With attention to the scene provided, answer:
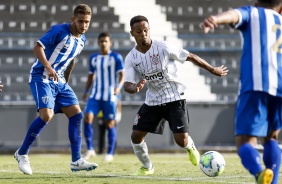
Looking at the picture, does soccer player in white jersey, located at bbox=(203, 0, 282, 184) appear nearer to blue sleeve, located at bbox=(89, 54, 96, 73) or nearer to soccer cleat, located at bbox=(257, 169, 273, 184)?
soccer cleat, located at bbox=(257, 169, 273, 184)

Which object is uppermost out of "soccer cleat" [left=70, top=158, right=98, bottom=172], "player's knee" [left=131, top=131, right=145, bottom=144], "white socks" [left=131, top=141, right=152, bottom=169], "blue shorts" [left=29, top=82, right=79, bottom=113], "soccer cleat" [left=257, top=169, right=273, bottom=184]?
"blue shorts" [left=29, top=82, right=79, bottom=113]

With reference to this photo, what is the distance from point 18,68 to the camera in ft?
55.5

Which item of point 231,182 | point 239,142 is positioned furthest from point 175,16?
point 239,142

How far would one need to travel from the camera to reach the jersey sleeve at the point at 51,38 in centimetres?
761

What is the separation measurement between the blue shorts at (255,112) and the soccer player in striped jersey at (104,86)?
7429mm

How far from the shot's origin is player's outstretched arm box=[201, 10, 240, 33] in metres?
4.53

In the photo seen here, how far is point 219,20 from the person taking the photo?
459 cm

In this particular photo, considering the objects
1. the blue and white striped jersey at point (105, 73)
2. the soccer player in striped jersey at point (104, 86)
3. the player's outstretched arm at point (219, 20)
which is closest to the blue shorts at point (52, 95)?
the player's outstretched arm at point (219, 20)

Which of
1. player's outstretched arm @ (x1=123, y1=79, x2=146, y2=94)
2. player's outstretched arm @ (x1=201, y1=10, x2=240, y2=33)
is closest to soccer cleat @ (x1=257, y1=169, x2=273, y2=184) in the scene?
player's outstretched arm @ (x1=201, y1=10, x2=240, y2=33)

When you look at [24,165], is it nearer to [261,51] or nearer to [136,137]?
[136,137]

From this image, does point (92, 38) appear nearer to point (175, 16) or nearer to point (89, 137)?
point (175, 16)

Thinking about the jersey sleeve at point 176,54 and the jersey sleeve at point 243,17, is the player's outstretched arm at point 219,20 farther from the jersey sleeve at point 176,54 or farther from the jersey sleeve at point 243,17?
the jersey sleeve at point 176,54

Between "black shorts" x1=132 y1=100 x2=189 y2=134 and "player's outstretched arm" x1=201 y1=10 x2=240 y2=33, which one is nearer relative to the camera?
"player's outstretched arm" x1=201 y1=10 x2=240 y2=33

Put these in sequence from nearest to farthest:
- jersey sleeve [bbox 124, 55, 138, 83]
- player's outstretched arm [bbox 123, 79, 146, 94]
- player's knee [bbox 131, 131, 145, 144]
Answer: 1. player's outstretched arm [bbox 123, 79, 146, 94]
2. jersey sleeve [bbox 124, 55, 138, 83]
3. player's knee [bbox 131, 131, 145, 144]
